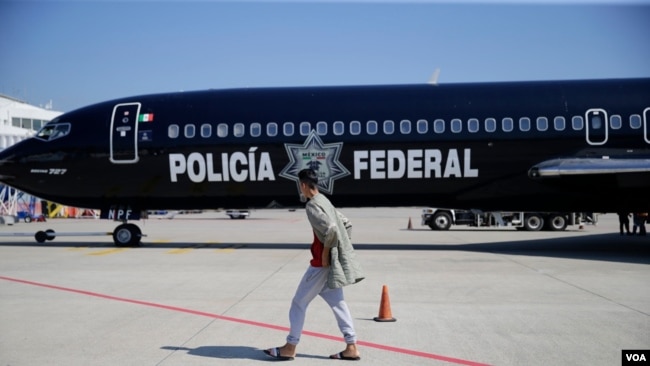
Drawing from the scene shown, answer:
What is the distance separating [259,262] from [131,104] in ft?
24.8

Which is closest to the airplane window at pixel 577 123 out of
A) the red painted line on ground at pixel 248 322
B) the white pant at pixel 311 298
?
the red painted line on ground at pixel 248 322

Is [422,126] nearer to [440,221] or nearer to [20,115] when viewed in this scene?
[440,221]

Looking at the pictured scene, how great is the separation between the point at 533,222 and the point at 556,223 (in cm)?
117

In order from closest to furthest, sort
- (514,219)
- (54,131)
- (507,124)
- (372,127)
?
(507,124)
(372,127)
(54,131)
(514,219)

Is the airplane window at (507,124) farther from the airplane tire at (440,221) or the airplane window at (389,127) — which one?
the airplane tire at (440,221)

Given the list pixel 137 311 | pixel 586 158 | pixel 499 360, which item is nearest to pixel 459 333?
pixel 499 360

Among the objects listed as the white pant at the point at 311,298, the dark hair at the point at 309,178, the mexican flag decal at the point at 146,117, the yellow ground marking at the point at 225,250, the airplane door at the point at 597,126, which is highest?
the mexican flag decal at the point at 146,117

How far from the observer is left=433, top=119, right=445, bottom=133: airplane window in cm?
1969

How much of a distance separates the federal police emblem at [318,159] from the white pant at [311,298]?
1259 cm

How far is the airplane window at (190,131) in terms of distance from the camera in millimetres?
20625

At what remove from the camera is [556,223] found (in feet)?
113

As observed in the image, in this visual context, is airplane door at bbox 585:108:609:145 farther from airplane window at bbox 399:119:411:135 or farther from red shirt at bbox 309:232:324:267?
red shirt at bbox 309:232:324:267

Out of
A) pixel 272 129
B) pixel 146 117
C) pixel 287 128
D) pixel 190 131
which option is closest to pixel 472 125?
pixel 287 128

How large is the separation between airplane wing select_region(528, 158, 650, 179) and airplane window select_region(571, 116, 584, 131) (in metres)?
0.93
